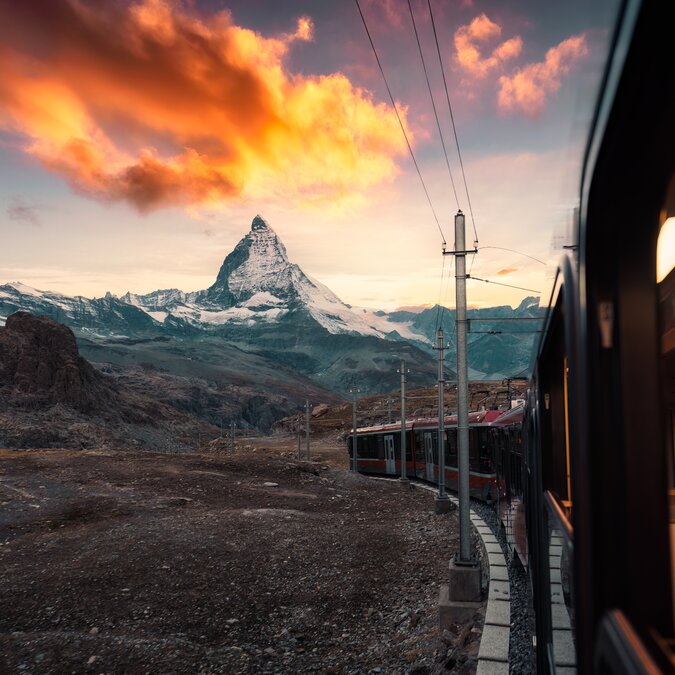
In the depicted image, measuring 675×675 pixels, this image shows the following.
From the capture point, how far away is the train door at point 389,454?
31641 millimetres

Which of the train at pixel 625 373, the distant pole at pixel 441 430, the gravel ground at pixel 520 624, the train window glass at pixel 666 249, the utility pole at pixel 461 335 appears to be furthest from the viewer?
the distant pole at pixel 441 430

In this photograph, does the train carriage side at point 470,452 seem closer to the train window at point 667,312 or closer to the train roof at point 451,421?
the train roof at point 451,421

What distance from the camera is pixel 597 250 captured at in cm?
186

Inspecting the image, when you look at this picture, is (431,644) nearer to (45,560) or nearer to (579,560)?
(579,560)

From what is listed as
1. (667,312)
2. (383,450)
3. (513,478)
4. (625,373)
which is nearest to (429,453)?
(383,450)

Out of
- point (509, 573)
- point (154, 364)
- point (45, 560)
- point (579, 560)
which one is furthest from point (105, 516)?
point (154, 364)

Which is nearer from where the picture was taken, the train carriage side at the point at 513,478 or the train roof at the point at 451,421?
the train carriage side at the point at 513,478

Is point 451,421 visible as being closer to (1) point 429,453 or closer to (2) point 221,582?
(1) point 429,453

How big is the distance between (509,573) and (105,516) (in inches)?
502

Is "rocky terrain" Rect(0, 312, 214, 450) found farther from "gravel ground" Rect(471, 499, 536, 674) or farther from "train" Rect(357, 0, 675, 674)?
"train" Rect(357, 0, 675, 674)

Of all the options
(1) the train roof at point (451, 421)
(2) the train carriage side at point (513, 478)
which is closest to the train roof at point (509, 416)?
(2) the train carriage side at point (513, 478)

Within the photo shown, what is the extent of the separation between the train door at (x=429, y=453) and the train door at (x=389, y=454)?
14.8ft

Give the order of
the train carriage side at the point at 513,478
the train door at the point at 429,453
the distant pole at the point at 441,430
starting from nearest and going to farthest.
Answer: the train carriage side at the point at 513,478
the distant pole at the point at 441,430
the train door at the point at 429,453

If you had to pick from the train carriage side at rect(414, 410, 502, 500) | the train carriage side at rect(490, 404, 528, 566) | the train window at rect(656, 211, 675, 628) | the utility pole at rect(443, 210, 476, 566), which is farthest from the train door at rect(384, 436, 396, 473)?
the train window at rect(656, 211, 675, 628)
